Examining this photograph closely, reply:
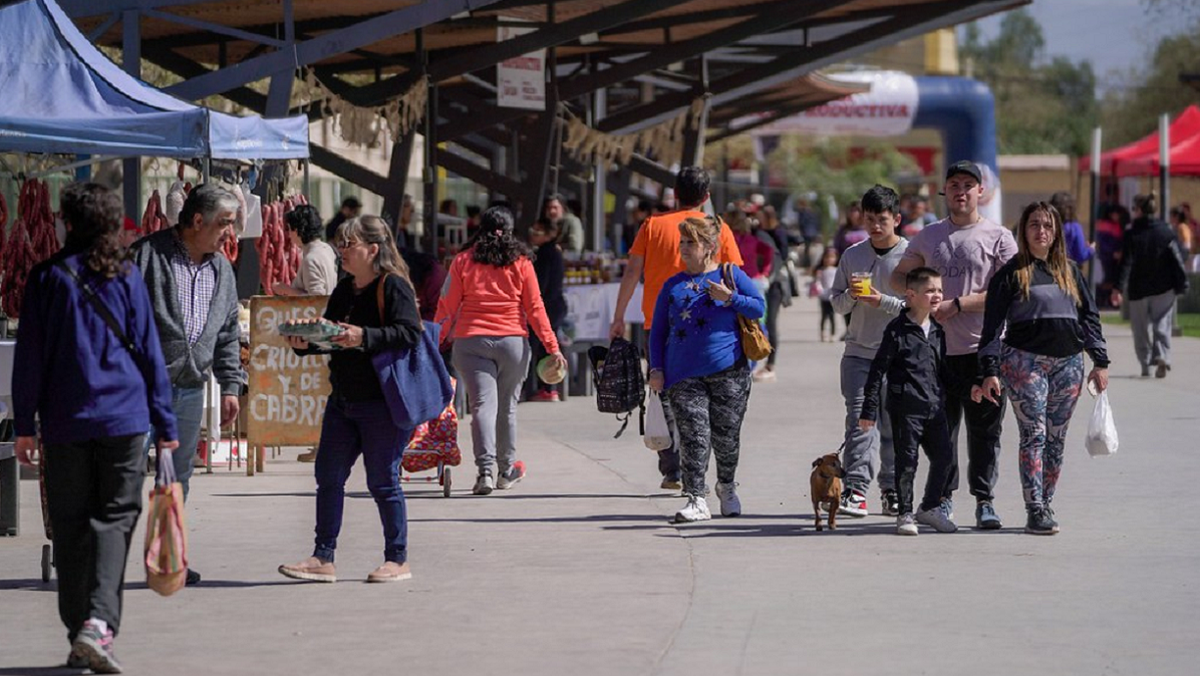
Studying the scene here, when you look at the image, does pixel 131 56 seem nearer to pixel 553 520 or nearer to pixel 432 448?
pixel 432 448

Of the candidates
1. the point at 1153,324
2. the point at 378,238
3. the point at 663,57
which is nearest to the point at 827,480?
the point at 378,238

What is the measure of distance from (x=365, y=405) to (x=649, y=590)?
1.40 metres

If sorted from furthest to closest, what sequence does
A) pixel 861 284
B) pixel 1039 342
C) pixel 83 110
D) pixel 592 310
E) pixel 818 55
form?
pixel 818 55, pixel 592 310, pixel 83 110, pixel 861 284, pixel 1039 342

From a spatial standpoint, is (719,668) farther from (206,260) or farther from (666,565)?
(206,260)

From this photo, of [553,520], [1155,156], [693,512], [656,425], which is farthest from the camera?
[1155,156]

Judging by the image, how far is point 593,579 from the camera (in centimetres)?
910

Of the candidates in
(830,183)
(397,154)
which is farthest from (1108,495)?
(830,183)

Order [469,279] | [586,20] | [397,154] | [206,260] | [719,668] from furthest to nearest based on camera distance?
[397,154]
[586,20]
[469,279]
[206,260]
[719,668]

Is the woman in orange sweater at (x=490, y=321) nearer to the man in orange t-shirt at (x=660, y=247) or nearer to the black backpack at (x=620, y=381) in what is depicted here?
the black backpack at (x=620, y=381)

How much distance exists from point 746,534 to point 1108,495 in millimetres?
2600

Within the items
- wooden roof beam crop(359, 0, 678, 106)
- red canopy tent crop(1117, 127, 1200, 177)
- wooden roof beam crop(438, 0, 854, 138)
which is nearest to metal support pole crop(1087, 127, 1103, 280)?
red canopy tent crop(1117, 127, 1200, 177)

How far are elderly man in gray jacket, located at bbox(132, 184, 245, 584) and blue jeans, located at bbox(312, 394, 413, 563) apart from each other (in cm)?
44

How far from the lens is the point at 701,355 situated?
10680 millimetres

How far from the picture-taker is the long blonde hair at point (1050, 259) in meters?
10.2
